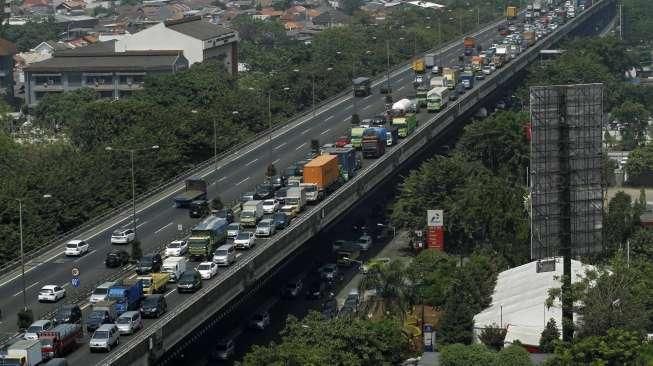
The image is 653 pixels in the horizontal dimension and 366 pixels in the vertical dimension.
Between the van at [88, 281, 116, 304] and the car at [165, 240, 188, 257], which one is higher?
the van at [88, 281, 116, 304]

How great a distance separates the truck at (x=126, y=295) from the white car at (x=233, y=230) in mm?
13178

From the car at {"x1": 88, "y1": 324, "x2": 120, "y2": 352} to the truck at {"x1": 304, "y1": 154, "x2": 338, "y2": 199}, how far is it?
3040cm

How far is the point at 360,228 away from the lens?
329 ft

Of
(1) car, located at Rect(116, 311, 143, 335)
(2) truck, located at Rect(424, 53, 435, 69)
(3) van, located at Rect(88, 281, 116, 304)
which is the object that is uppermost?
(1) car, located at Rect(116, 311, 143, 335)

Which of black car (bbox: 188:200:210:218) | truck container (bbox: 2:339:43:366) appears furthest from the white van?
truck container (bbox: 2:339:43:366)

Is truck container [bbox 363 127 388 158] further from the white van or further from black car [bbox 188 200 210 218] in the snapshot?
the white van

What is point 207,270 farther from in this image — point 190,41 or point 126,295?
point 190,41

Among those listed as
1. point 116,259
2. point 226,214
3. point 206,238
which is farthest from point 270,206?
point 116,259

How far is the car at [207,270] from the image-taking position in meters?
70.6

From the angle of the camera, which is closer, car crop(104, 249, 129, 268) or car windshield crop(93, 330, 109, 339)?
car windshield crop(93, 330, 109, 339)

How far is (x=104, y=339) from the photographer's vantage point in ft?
195

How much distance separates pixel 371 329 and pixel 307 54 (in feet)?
392

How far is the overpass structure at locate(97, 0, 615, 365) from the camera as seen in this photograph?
5981 centimetres

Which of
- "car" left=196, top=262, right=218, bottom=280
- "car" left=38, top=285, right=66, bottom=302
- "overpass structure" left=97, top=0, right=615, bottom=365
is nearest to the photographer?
"overpass structure" left=97, top=0, right=615, bottom=365
